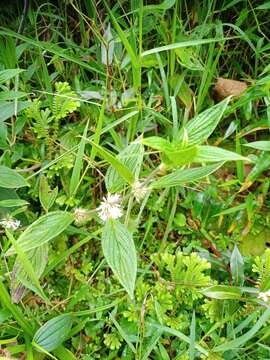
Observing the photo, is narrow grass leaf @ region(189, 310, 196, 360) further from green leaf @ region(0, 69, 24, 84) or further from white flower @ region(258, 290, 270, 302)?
green leaf @ region(0, 69, 24, 84)

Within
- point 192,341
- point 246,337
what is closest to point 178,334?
point 192,341

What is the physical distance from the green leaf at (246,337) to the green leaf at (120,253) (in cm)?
35

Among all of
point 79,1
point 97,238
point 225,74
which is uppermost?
point 79,1

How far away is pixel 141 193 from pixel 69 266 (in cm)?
39

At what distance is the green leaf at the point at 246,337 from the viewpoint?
117 cm

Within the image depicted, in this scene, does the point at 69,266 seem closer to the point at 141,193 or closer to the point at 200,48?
the point at 141,193

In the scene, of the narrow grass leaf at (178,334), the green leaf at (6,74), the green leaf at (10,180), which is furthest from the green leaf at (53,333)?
the green leaf at (6,74)

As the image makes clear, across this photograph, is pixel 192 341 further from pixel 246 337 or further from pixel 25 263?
pixel 25 263

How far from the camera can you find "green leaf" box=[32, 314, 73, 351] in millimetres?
1182

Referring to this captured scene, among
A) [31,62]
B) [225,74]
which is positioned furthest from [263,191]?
[31,62]

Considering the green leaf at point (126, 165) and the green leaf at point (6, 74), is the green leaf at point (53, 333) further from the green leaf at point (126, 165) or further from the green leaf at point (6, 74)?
the green leaf at point (6, 74)

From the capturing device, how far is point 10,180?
4.03ft

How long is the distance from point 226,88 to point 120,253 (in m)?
0.77

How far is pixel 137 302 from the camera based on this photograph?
1.31 m
